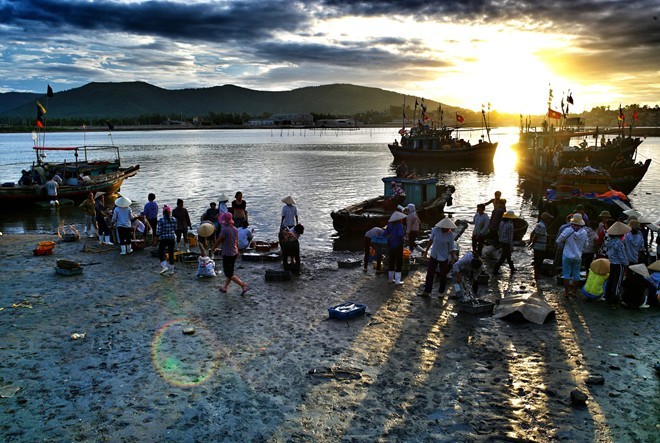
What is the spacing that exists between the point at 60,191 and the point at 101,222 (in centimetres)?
1567

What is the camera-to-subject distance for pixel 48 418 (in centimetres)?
646

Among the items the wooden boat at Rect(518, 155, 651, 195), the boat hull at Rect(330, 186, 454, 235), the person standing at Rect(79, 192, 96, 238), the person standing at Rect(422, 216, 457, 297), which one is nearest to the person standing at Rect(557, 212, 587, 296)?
the person standing at Rect(422, 216, 457, 297)

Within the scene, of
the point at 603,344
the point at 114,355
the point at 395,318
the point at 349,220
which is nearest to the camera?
the point at 114,355

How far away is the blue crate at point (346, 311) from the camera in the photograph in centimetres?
995

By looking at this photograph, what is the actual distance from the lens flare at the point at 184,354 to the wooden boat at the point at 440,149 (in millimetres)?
55377

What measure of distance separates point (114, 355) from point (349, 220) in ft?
43.4

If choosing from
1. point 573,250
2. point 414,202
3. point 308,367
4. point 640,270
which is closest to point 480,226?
point 573,250

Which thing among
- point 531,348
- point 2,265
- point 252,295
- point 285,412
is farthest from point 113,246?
point 531,348

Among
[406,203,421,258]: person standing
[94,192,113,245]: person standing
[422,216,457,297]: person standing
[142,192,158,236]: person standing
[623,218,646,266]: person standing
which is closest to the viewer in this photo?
[422,216,457,297]: person standing

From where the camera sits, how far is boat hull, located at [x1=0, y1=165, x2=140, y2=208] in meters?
28.3

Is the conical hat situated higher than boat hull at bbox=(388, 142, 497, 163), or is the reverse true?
boat hull at bbox=(388, 142, 497, 163)

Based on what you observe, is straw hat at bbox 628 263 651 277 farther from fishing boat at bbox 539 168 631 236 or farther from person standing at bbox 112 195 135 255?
person standing at bbox 112 195 135 255

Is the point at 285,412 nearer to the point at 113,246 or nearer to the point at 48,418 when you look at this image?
the point at 48,418

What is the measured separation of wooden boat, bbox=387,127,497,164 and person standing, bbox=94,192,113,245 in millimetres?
49634
